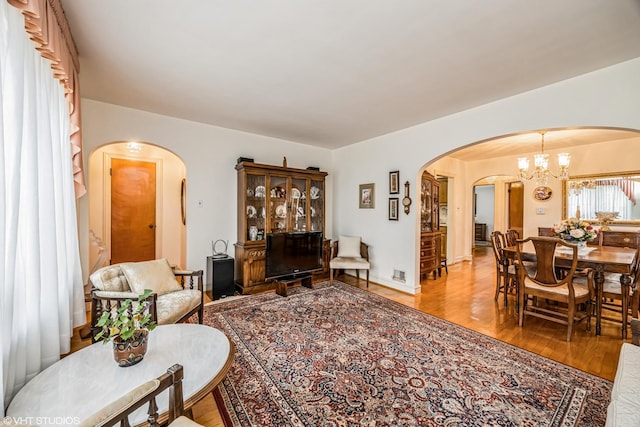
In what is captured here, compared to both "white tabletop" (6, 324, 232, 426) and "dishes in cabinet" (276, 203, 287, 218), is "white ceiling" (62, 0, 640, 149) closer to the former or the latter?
"dishes in cabinet" (276, 203, 287, 218)


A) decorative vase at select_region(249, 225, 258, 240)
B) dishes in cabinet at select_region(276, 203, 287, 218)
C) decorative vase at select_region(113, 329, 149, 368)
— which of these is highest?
dishes in cabinet at select_region(276, 203, 287, 218)

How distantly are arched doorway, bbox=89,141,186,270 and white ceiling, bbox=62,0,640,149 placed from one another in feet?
6.52

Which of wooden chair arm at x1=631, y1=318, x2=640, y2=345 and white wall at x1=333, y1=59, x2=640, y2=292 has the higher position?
white wall at x1=333, y1=59, x2=640, y2=292

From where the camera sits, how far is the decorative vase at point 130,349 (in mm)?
1472

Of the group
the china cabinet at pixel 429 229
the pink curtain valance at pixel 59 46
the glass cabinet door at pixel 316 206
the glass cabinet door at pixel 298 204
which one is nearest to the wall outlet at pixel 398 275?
the china cabinet at pixel 429 229

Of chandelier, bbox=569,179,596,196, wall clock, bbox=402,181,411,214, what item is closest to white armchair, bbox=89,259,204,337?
wall clock, bbox=402,181,411,214

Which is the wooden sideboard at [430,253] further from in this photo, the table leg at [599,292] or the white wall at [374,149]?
the table leg at [599,292]

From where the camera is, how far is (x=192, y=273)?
3018mm

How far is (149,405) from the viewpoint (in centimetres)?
99

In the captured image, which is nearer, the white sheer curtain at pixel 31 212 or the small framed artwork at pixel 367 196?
the white sheer curtain at pixel 31 212

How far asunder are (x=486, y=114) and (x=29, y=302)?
15.2ft

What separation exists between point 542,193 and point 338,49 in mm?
5893

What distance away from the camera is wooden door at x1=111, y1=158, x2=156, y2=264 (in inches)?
199

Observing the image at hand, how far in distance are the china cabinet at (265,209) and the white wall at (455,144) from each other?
796mm
